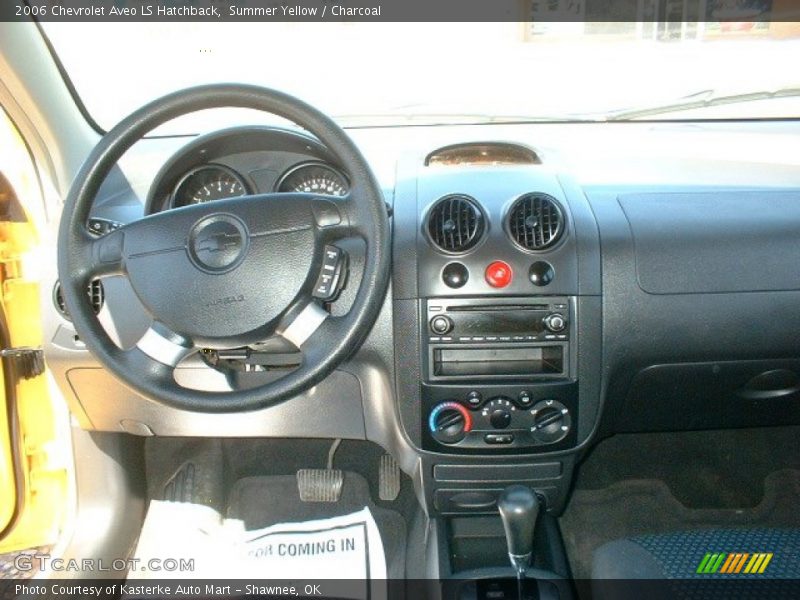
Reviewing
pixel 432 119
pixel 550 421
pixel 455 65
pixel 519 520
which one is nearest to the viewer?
pixel 519 520

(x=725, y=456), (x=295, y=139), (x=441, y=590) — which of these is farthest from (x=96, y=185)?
(x=725, y=456)

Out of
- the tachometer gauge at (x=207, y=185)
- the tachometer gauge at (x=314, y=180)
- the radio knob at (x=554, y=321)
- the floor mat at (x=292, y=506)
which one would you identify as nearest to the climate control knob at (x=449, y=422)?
the radio knob at (x=554, y=321)

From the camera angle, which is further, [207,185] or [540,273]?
[207,185]

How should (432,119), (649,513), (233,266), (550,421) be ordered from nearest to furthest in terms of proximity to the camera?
(233,266)
(550,421)
(432,119)
(649,513)

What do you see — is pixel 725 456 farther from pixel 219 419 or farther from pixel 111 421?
pixel 111 421

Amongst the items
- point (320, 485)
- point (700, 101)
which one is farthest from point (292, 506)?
point (700, 101)

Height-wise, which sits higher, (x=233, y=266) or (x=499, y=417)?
(x=233, y=266)

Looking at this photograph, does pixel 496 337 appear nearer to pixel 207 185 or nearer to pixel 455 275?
pixel 455 275

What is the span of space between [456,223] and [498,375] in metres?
0.32

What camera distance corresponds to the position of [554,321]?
1504 mm

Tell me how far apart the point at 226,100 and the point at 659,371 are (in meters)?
1.04

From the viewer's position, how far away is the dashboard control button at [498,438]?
62.8 inches

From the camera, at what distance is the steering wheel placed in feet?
4.25

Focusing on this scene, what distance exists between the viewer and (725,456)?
2.33 m
